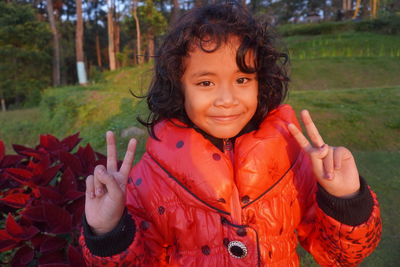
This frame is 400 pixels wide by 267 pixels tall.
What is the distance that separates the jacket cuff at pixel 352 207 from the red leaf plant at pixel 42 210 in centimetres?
100

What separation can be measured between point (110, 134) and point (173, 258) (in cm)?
Answer: 63

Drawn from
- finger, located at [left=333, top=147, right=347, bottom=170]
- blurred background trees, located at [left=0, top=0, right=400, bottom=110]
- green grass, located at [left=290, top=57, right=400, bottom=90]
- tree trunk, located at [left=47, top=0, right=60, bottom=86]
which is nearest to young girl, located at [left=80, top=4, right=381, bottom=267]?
finger, located at [left=333, top=147, right=347, bottom=170]

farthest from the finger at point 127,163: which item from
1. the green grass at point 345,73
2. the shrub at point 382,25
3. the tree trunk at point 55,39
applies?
the shrub at point 382,25

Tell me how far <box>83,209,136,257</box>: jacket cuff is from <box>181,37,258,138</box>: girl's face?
564mm

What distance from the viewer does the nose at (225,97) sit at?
1.36 metres

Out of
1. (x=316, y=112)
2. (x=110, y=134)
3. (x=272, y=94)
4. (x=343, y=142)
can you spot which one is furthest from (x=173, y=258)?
Answer: (x=316, y=112)

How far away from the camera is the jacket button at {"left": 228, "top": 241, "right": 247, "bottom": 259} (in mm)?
1263

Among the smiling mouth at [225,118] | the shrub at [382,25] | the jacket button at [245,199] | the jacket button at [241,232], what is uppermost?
the shrub at [382,25]

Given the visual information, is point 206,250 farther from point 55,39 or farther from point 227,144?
point 55,39

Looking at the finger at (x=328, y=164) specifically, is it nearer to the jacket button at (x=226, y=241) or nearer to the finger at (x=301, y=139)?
the finger at (x=301, y=139)

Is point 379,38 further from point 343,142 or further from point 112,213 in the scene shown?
point 112,213

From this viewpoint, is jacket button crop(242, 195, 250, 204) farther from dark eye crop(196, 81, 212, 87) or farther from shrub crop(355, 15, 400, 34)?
shrub crop(355, 15, 400, 34)

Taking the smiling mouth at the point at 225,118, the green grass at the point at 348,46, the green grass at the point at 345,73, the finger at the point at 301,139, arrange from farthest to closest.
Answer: the green grass at the point at 348,46 < the green grass at the point at 345,73 < the smiling mouth at the point at 225,118 < the finger at the point at 301,139

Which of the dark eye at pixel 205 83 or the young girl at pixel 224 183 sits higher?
the dark eye at pixel 205 83
